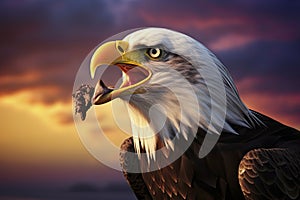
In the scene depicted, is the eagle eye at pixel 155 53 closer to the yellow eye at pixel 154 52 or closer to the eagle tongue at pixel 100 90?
the yellow eye at pixel 154 52

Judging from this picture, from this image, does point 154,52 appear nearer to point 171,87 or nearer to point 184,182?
point 171,87

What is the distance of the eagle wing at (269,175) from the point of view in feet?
22.2

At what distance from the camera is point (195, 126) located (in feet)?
23.0

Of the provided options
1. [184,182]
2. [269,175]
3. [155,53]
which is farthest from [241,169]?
[155,53]

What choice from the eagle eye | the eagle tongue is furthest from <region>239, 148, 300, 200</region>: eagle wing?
the eagle tongue

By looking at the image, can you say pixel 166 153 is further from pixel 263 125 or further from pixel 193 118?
pixel 263 125

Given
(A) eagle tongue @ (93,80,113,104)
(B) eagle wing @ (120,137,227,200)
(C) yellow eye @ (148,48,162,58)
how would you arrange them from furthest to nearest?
(B) eagle wing @ (120,137,227,200), (C) yellow eye @ (148,48,162,58), (A) eagle tongue @ (93,80,113,104)

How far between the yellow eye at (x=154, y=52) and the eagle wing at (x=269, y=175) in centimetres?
114

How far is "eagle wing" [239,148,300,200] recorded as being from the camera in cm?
678

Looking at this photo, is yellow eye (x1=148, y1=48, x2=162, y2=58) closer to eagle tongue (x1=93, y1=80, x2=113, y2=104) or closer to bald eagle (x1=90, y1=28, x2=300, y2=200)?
bald eagle (x1=90, y1=28, x2=300, y2=200)

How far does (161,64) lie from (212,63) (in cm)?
45

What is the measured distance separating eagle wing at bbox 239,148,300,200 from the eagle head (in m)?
0.36

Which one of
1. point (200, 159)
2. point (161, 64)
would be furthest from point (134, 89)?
point (200, 159)

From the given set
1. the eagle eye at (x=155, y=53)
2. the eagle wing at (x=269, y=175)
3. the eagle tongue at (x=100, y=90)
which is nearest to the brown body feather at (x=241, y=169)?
the eagle wing at (x=269, y=175)
